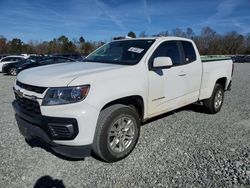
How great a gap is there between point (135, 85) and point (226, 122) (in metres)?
3.08

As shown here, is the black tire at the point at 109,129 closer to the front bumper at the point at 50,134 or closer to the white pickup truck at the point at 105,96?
the white pickup truck at the point at 105,96

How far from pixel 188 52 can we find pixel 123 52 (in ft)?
5.12

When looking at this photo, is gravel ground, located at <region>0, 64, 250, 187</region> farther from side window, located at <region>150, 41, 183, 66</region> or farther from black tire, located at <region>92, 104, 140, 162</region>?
side window, located at <region>150, 41, 183, 66</region>

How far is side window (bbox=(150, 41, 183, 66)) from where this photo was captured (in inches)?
181

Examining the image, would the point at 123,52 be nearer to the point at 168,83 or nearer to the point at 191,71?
the point at 168,83

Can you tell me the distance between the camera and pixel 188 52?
5.41 metres

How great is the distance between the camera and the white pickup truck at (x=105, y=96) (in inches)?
126

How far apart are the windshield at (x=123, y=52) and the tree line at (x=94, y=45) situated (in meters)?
67.5

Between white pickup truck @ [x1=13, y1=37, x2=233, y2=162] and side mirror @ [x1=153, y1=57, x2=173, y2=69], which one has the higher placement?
side mirror @ [x1=153, y1=57, x2=173, y2=69]

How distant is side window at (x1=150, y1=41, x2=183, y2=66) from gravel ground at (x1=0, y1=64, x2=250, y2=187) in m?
1.46

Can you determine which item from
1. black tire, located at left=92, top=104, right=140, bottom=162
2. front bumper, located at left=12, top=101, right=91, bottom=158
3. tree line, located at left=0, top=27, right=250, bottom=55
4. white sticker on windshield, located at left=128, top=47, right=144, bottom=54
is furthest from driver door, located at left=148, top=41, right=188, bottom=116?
tree line, located at left=0, top=27, right=250, bottom=55

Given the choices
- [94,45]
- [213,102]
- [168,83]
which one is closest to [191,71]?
[168,83]

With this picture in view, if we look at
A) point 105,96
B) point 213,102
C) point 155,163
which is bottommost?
point 155,163

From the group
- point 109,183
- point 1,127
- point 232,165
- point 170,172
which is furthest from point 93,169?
point 1,127
